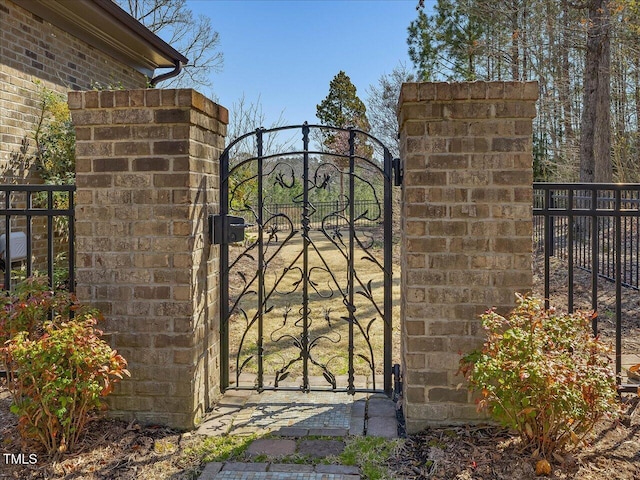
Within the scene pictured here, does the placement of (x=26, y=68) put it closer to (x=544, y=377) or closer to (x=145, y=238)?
(x=145, y=238)

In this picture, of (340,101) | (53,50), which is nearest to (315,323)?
(53,50)

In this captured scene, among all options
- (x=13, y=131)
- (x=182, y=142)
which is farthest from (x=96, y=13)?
(x=182, y=142)

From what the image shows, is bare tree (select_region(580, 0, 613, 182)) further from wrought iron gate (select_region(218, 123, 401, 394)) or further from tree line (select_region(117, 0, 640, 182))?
wrought iron gate (select_region(218, 123, 401, 394))

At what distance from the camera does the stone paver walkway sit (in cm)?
234

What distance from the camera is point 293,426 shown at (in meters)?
2.80

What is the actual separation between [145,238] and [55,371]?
2.65 feet

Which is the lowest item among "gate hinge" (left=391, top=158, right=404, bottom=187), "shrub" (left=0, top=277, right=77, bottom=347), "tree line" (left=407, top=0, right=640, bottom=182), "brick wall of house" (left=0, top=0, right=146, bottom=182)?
"shrub" (left=0, top=277, right=77, bottom=347)

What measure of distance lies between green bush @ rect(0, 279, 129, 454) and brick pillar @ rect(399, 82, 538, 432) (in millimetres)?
1632

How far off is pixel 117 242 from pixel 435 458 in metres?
2.05

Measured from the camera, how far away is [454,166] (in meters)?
2.68

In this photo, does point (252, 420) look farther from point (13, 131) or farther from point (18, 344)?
point (13, 131)

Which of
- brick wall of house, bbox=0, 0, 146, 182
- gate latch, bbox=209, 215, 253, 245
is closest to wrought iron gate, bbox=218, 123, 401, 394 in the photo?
gate latch, bbox=209, 215, 253, 245

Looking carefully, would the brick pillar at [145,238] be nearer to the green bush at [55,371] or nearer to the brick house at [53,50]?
the green bush at [55,371]

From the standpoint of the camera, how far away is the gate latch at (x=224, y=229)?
3.02 metres
